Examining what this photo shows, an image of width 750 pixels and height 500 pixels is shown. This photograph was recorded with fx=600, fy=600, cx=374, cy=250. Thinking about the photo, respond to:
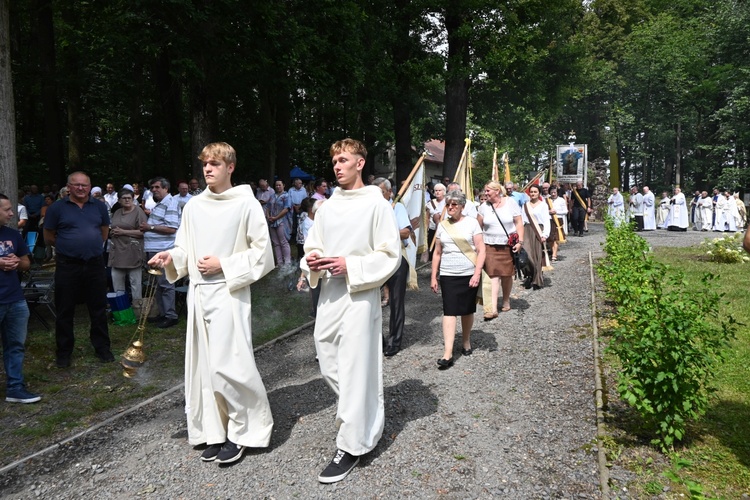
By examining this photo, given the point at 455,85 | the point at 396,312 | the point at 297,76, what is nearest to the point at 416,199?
the point at 396,312

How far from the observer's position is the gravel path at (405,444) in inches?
157

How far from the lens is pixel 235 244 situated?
4.47m

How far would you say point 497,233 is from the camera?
8688mm

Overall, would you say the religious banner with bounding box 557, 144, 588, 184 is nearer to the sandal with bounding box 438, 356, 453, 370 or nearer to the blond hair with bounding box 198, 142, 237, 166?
the sandal with bounding box 438, 356, 453, 370

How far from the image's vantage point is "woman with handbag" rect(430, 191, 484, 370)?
6.44m

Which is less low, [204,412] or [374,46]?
[374,46]

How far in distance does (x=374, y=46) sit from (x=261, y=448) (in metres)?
16.4

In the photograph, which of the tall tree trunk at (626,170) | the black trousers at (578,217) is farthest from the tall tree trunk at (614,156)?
the black trousers at (578,217)

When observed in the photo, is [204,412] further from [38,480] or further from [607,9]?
[607,9]

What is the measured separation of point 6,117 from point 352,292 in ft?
20.7

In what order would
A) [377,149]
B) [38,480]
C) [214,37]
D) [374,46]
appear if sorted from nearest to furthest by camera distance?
[38,480] → [214,37] → [374,46] → [377,149]

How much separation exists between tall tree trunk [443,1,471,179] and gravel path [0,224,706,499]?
1301 cm

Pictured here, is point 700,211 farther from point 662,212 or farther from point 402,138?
point 402,138

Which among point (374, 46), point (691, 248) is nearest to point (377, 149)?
point (374, 46)
